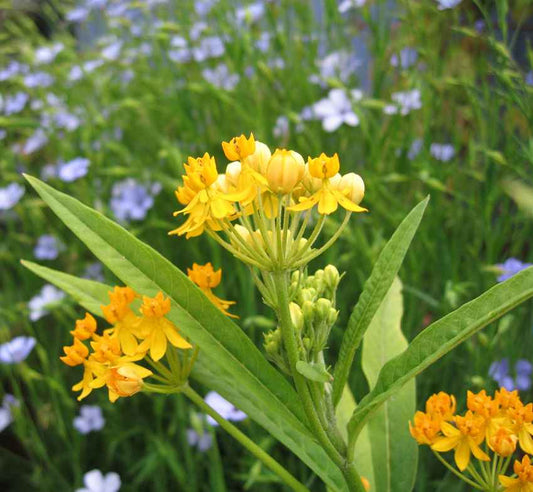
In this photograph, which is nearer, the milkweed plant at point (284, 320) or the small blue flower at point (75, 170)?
the milkweed plant at point (284, 320)

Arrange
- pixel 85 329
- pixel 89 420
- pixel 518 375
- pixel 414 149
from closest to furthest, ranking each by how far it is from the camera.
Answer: pixel 85 329 < pixel 518 375 < pixel 89 420 < pixel 414 149

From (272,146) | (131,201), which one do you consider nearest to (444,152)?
(272,146)

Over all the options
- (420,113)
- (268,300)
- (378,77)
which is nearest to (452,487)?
(268,300)

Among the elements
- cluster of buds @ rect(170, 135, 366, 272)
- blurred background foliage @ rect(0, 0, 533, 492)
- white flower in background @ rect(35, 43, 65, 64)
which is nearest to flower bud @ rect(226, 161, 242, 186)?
cluster of buds @ rect(170, 135, 366, 272)

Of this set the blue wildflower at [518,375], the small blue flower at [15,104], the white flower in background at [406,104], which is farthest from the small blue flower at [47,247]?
the blue wildflower at [518,375]

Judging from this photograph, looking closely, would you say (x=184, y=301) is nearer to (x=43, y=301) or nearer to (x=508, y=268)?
(x=508, y=268)

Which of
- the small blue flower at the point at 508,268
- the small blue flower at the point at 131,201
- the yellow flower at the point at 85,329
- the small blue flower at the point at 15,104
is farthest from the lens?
the small blue flower at the point at 15,104

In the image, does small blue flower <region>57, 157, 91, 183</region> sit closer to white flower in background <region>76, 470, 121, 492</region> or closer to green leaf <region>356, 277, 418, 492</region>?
white flower in background <region>76, 470, 121, 492</region>

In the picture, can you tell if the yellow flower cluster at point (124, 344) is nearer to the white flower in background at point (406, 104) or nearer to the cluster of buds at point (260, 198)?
the cluster of buds at point (260, 198)
